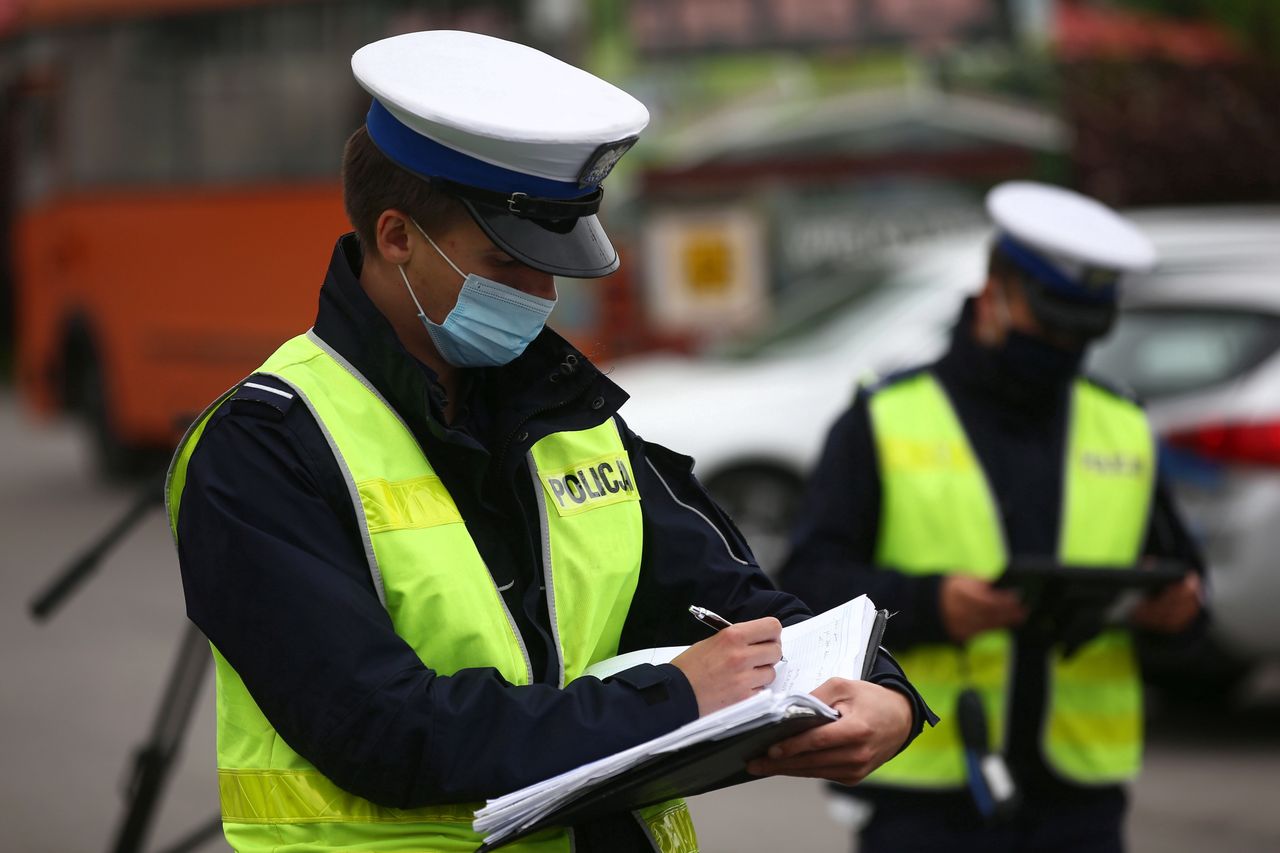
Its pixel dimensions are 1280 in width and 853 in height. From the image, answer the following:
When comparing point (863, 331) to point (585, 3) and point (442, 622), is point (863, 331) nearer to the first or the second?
point (585, 3)

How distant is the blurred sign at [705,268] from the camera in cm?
1326

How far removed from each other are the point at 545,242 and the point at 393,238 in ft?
0.56

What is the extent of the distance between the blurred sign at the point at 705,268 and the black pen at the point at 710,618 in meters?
10.9

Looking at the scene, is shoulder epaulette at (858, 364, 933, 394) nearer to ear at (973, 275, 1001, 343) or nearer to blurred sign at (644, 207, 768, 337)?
ear at (973, 275, 1001, 343)

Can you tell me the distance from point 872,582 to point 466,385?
1462mm

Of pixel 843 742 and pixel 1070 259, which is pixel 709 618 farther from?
pixel 1070 259

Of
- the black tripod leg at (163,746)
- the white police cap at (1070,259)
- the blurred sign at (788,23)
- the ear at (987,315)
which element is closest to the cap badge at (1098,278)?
the white police cap at (1070,259)

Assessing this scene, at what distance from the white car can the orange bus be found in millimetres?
3598

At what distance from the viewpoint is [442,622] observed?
200cm

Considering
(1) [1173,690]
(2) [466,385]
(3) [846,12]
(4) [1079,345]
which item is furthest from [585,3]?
(2) [466,385]

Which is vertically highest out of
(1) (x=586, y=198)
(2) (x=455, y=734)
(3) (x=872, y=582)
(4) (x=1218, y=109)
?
(1) (x=586, y=198)

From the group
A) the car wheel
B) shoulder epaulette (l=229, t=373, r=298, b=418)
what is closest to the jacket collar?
shoulder epaulette (l=229, t=373, r=298, b=418)

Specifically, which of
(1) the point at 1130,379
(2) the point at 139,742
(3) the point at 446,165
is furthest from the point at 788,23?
(3) the point at 446,165

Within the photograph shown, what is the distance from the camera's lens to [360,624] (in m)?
1.92
